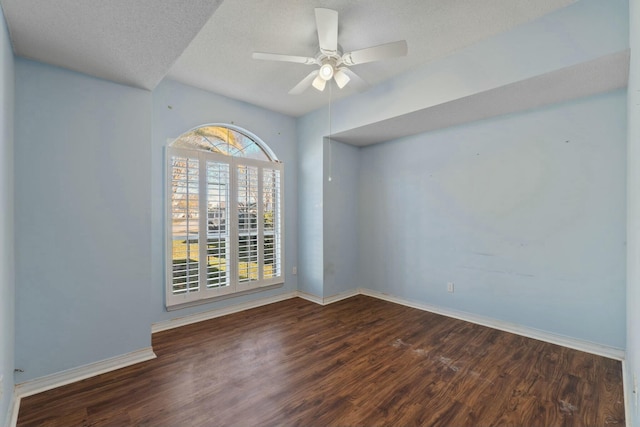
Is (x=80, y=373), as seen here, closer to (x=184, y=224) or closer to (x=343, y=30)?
(x=184, y=224)

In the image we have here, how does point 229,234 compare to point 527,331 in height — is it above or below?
above

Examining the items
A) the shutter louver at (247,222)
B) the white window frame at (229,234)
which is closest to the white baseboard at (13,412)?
the white window frame at (229,234)

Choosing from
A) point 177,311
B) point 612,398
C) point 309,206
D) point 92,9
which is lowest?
point 612,398

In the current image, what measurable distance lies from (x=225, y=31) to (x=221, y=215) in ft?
6.25

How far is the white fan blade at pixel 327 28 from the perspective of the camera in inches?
71.9

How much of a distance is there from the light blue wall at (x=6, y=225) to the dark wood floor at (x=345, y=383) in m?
0.36

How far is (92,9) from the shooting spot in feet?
4.86

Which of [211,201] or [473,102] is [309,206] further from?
[473,102]

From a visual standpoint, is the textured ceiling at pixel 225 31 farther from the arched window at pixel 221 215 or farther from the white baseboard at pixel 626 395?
the white baseboard at pixel 626 395

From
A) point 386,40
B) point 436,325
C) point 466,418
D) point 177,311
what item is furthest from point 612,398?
point 177,311

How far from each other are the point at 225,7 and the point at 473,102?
2.26 meters

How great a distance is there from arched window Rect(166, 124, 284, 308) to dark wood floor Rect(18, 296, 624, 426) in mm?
639

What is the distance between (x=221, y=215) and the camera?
340 centimetres

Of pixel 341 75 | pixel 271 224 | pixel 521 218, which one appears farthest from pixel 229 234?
pixel 521 218
